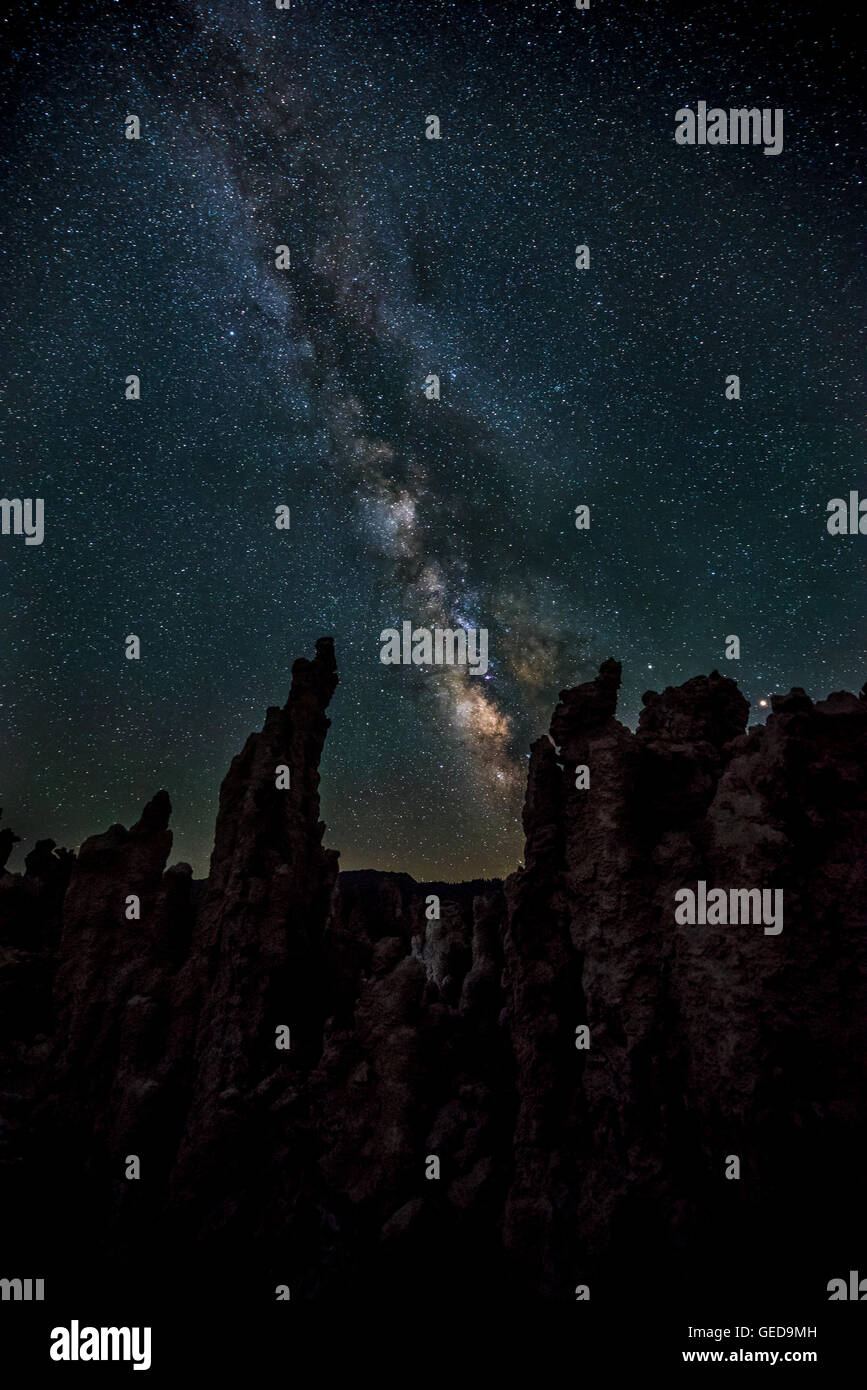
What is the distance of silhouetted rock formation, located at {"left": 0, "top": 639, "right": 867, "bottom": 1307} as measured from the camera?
45.6 ft

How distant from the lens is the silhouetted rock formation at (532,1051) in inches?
548

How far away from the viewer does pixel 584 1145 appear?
16922 millimetres

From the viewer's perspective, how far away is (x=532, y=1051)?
1839 centimetres

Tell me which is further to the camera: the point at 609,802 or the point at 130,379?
the point at 130,379

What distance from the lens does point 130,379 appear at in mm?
25375
